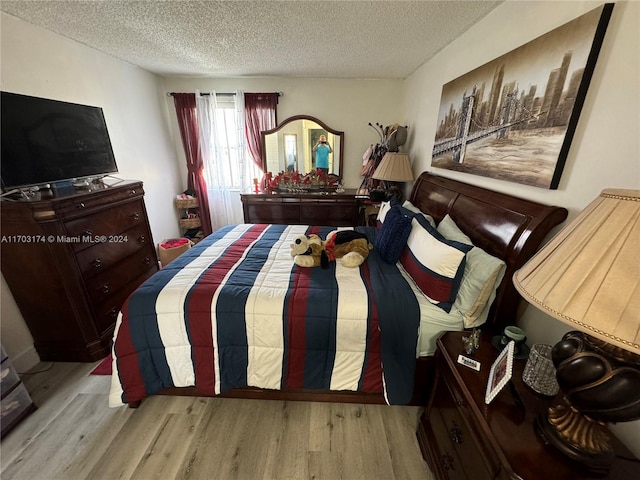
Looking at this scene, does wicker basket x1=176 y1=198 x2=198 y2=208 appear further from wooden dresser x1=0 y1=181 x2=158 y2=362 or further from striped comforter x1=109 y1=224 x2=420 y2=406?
striped comforter x1=109 y1=224 x2=420 y2=406

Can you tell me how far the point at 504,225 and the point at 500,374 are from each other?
779 mm

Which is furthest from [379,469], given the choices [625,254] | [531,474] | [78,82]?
[78,82]

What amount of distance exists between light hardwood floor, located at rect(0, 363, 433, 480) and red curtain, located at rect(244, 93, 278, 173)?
3032 millimetres

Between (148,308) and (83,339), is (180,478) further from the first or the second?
(83,339)

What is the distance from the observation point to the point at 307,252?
5.96 ft

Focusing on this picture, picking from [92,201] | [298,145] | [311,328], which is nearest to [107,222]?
[92,201]

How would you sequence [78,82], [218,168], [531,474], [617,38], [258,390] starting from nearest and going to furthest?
[531,474] → [617,38] → [258,390] → [78,82] → [218,168]

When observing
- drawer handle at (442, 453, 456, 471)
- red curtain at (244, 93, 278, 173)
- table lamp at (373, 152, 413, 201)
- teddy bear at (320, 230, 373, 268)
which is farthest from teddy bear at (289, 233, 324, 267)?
red curtain at (244, 93, 278, 173)

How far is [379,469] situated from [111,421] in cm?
148

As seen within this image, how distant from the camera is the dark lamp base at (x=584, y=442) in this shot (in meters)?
0.70

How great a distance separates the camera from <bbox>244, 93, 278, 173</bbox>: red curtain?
3.38 m

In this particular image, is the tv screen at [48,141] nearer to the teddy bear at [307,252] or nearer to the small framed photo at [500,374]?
the teddy bear at [307,252]

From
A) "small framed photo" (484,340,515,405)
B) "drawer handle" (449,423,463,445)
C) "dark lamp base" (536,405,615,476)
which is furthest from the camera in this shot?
"drawer handle" (449,423,463,445)

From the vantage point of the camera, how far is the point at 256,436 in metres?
1.38
